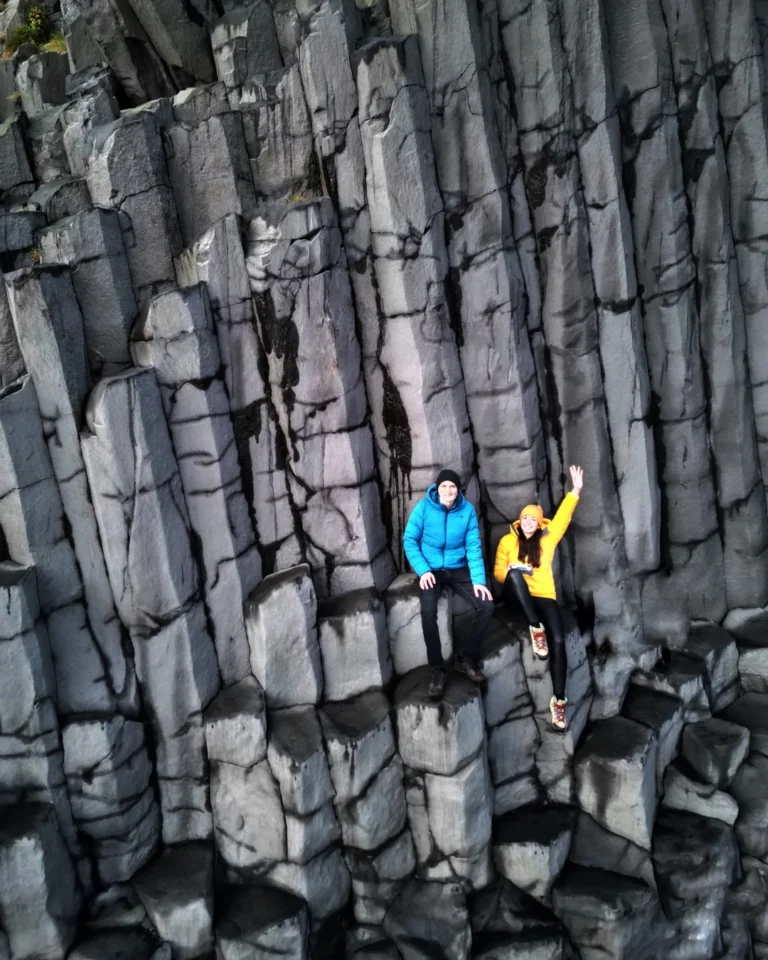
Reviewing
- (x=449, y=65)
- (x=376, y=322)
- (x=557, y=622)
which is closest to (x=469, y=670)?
(x=557, y=622)

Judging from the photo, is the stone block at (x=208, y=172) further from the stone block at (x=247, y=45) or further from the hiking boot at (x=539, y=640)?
the hiking boot at (x=539, y=640)

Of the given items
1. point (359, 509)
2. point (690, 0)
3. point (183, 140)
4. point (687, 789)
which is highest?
point (690, 0)

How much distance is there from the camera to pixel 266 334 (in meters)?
6.88

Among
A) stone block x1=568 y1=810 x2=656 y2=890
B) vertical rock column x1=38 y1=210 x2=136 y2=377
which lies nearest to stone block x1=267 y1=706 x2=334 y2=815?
stone block x1=568 y1=810 x2=656 y2=890

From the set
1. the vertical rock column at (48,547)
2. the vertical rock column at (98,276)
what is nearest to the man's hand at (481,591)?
the vertical rock column at (48,547)

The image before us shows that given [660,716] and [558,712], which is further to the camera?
[660,716]

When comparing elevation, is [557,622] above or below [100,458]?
below

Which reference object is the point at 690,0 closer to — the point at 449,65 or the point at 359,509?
the point at 449,65

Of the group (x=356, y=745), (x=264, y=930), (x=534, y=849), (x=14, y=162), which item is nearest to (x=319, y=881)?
(x=264, y=930)

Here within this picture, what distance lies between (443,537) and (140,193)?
13.5ft

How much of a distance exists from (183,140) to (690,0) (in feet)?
16.3

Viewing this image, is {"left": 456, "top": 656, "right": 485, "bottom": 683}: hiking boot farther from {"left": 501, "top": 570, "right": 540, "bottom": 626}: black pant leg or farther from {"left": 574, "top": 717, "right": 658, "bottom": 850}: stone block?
{"left": 574, "top": 717, "right": 658, "bottom": 850}: stone block

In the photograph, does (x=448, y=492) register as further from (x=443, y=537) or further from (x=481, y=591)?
(x=481, y=591)

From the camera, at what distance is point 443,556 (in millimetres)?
6898
